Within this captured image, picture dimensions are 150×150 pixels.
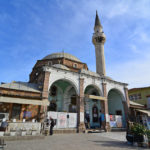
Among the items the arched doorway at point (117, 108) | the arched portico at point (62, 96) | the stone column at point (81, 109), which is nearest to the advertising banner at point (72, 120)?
the stone column at point (81, 109)

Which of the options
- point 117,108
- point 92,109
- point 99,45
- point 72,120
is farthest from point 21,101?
point 99,45

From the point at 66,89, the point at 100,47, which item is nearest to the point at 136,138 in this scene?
the point at 66,89

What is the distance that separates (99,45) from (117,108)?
11498 mm

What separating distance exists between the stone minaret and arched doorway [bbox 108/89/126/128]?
403cm

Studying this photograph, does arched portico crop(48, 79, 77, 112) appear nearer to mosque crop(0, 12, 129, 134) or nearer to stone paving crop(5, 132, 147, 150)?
mosque crop(0, 12, 129, 134)

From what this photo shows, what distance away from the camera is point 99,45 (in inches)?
878

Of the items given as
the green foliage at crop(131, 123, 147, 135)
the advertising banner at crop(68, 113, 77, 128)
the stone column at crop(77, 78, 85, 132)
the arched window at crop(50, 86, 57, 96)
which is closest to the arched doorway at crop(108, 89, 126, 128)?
the stone column at crop(77, 78, 85, 132)

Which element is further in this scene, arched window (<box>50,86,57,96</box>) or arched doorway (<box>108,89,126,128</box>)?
arched window (<box>50,86,57,96</box>)

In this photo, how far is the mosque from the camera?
11445 mm

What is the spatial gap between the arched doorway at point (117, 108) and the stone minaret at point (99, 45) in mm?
4034

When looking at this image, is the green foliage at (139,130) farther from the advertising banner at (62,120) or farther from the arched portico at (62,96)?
the arched portico at (62,96)

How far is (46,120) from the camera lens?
11.4 metres

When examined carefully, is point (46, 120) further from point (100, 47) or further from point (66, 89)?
point (100, 47)

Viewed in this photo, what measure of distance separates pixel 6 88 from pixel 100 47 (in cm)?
1669
